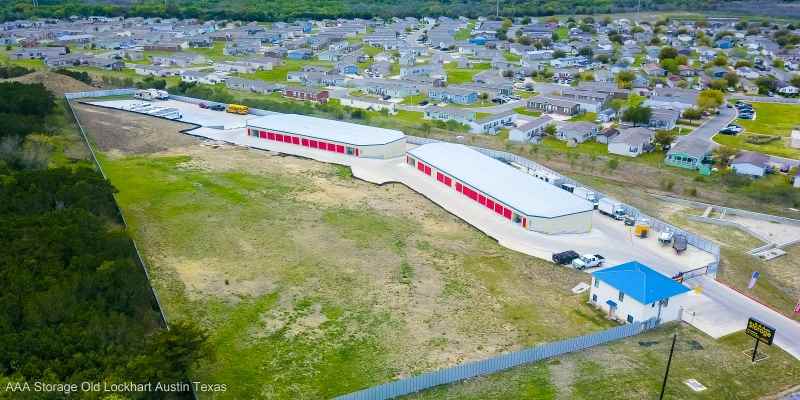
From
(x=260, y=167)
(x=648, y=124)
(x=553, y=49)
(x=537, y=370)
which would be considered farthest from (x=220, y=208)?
(x=553, y=49)

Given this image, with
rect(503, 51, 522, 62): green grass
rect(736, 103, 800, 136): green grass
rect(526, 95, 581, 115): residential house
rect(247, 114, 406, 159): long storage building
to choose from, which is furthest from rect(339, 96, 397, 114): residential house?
rect(503, 51, 522, 62): green grass

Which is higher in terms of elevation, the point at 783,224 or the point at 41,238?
the point at 41,238

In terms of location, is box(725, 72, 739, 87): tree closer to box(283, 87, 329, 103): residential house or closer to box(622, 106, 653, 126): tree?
box(622, 106, 653, 126): tree

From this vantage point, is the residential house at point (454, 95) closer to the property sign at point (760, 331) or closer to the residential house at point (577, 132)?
the residential house at point (577, 132)

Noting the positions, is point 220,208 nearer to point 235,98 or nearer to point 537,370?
point 537,370

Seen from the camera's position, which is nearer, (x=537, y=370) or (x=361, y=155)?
(x=537, y=370)

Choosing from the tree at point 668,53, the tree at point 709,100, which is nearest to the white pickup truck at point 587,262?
the tree at point 709,100

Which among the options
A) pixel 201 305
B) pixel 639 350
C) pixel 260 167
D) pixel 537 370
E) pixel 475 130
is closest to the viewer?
pixel 537 370
